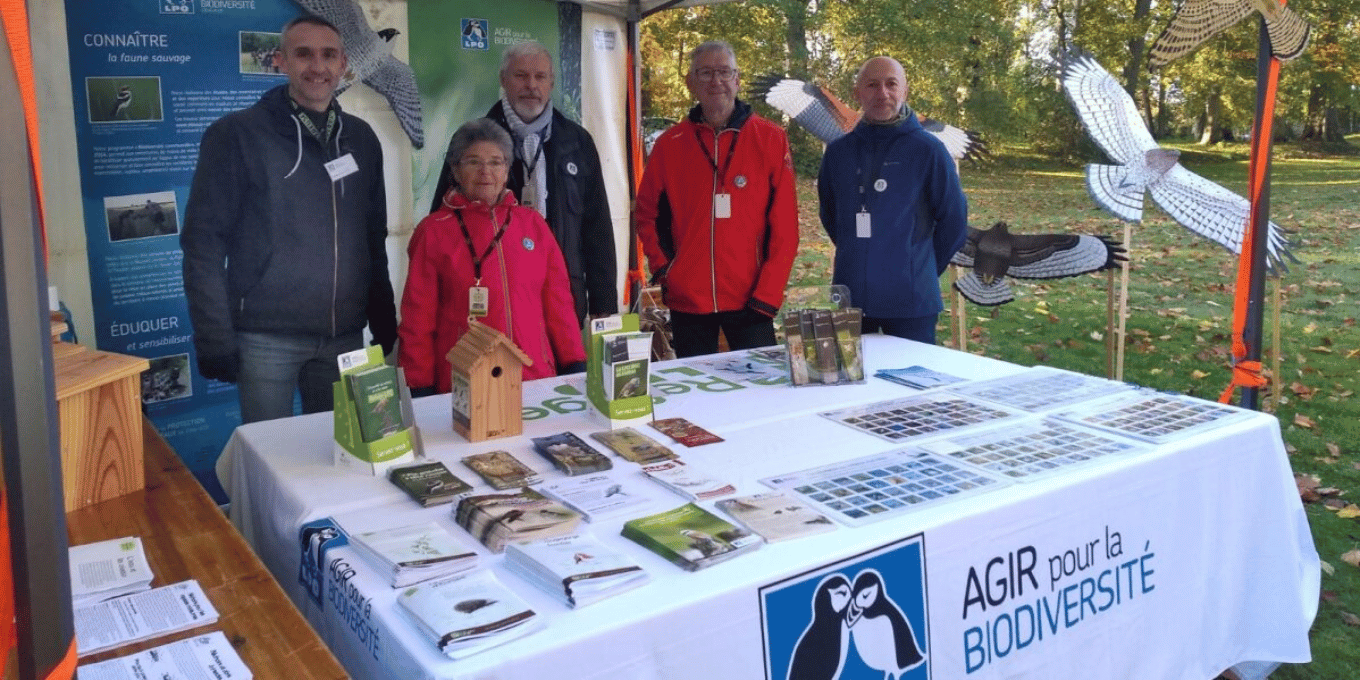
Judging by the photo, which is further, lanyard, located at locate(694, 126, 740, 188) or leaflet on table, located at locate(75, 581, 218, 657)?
lanyard, located at locate(694, 126, 740, 188)

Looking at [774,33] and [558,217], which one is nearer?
[558,217]

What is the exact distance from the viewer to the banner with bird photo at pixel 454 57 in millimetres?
3551

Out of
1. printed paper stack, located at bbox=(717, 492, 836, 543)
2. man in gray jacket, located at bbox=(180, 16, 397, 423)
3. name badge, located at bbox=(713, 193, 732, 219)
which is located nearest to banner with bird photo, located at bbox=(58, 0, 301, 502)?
man in gray jacket, located at bbox=(180, 16, 397, 423)

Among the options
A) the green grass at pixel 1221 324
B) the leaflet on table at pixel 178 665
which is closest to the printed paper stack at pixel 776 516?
the leaflet on table at pixel 178 665

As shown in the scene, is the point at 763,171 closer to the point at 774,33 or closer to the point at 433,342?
the point at 433,342

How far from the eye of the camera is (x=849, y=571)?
1.45 meters

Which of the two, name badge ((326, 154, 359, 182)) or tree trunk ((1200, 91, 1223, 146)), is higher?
tree trunk ((1200, 91, 1223, 146))

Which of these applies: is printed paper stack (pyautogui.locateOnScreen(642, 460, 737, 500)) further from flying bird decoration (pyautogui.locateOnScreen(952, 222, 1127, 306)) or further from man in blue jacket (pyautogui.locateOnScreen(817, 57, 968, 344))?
flying bird decoration (pyautogui.locateOnScreen(952, 222, 1127, 306))

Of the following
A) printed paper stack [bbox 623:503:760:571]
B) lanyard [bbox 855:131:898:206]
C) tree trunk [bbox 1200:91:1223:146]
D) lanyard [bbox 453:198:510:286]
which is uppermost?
tree trunk [bbox 1200:91:1223:146]

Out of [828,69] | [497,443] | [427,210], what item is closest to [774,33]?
[828,69]

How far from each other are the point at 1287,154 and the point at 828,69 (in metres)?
9.01

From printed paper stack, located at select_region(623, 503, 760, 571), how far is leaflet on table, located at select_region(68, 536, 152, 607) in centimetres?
71

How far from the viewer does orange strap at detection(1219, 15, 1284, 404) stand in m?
2.80

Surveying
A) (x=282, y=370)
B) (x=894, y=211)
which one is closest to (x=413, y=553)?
(x=282, y=370)
